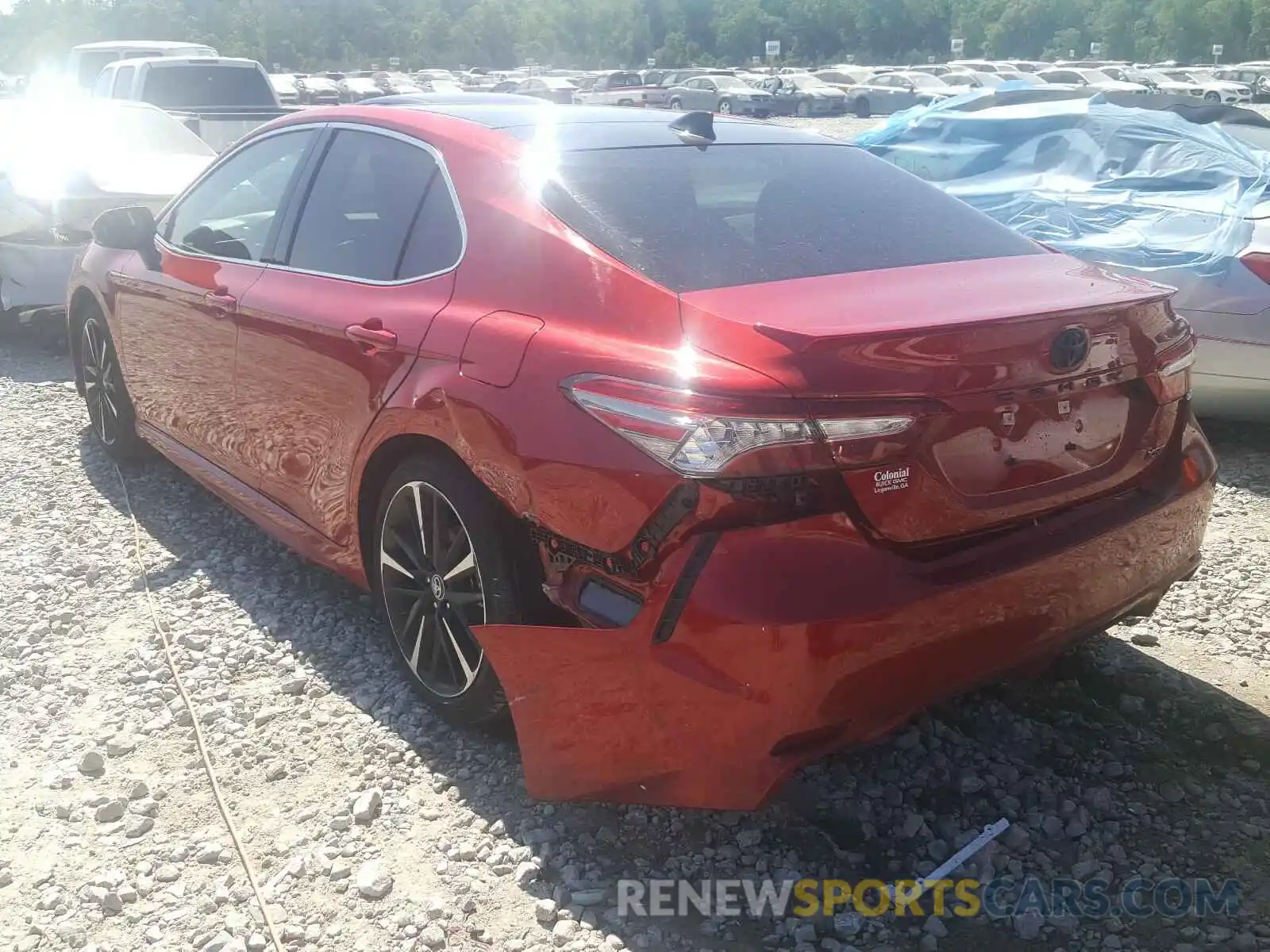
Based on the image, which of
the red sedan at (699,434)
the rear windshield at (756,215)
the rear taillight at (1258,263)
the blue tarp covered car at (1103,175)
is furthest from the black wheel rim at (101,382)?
the rear taillight at (1258,263)

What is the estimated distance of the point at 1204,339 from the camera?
511 cm

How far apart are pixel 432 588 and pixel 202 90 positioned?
1198 centimetres

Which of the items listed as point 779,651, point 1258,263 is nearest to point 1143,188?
point 1258,263

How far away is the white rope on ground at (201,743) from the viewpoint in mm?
2590

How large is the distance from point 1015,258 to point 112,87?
42.3 ft

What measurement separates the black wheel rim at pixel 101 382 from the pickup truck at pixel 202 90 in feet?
25.0

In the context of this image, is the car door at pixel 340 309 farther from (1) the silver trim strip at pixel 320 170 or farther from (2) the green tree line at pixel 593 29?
(2) the green tree line at pixel 593 29

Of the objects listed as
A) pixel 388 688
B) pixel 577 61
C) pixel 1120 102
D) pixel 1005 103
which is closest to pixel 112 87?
pixel 1005 103

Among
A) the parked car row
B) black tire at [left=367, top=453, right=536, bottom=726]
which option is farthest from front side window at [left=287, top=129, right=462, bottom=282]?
the parked car row

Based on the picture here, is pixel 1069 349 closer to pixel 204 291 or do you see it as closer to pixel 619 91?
pixel 204 291

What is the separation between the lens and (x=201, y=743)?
10.6ft

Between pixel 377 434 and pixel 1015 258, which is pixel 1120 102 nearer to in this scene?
pixel 1015 258

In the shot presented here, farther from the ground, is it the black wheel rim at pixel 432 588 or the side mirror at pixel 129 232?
the side mirror at pixel 129 232

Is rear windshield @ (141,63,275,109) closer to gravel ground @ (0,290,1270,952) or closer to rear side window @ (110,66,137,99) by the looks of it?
rear side window @ (110,66,137,99)
